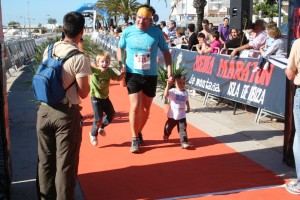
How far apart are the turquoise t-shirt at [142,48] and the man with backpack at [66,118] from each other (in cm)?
216

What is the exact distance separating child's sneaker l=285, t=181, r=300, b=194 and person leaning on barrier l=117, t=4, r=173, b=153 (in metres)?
2.23

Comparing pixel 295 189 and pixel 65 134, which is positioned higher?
pixel 65 134

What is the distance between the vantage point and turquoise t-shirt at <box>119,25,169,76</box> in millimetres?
5836

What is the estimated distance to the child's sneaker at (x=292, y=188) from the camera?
4.50 meters

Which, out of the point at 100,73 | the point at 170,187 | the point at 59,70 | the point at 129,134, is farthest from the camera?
the point at 129,134

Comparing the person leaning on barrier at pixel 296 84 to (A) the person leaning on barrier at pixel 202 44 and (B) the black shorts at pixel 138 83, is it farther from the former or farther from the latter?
(A) the person leaning on barrier at pixel 202 44

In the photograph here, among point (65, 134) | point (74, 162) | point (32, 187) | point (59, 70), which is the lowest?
point (32, 187)

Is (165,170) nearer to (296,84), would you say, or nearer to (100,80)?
(100,80)

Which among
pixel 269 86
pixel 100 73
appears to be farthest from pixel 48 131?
pixel 269 86

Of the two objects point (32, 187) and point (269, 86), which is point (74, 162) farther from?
point (269, 86)

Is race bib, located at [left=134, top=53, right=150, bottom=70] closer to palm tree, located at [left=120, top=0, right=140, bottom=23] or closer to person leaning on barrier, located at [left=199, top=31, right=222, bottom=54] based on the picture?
person leaning on barrier, located at [left=199, top=31, right=222, bottom=54]

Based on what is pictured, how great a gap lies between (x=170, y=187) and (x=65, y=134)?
1.60 meters

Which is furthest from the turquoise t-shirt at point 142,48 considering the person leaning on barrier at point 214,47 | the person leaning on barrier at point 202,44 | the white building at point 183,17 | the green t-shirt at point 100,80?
the white building at point 183,17

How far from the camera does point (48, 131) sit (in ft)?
12.2
